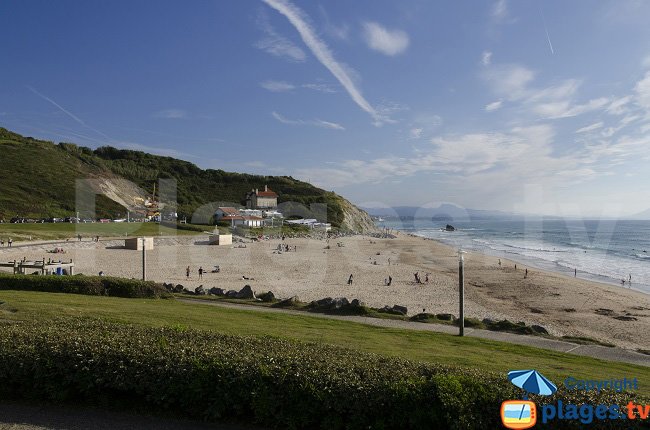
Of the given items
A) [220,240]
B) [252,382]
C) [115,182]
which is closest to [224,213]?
[115,182]

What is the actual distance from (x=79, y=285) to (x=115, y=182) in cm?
9804

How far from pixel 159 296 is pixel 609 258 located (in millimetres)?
59003

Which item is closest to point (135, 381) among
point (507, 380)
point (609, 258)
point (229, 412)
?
point (229, 412)

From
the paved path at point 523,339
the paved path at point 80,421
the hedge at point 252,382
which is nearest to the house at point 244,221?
the paved path at point 523,339

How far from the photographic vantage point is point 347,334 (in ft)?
35.7

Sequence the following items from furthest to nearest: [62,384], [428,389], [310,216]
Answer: [310,216] < [62,384] < [428,389]

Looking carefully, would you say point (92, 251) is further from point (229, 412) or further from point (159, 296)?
point (229, 412)

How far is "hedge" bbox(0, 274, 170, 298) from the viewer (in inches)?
600

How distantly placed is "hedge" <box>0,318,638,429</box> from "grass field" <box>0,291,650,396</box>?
240 centimetres

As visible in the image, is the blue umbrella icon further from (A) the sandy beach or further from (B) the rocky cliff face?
(B) the rocky cliff face

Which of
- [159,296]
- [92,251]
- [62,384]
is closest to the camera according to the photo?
[62,384]

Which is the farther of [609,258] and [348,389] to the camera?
[609,258]

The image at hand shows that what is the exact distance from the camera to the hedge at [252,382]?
459cm

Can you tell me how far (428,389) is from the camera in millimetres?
4664
